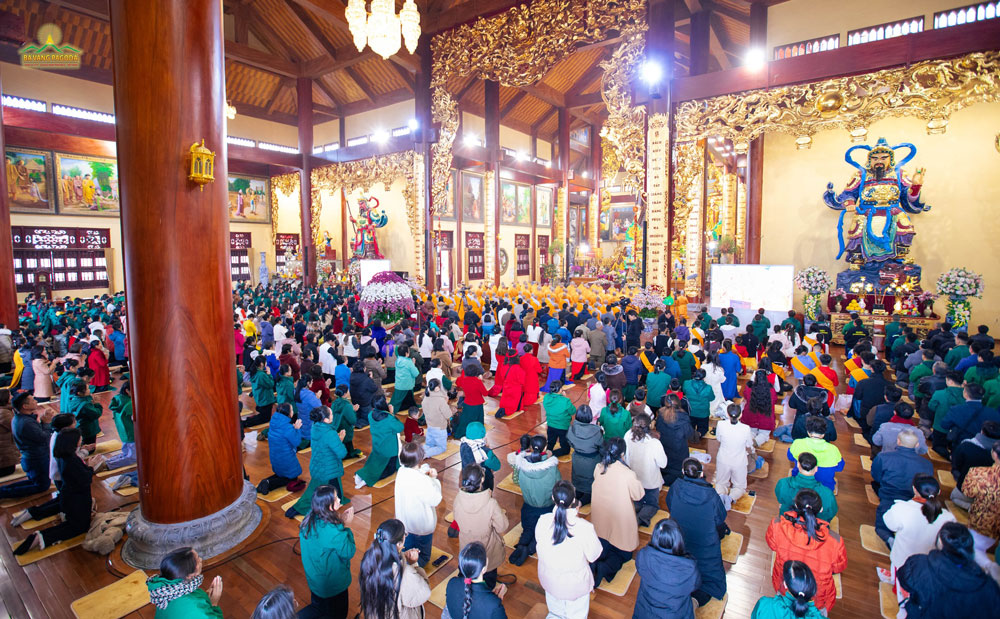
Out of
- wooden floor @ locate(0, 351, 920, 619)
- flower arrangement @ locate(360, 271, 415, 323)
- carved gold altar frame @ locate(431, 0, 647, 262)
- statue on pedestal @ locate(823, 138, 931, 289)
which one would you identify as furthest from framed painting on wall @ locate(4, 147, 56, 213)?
statue on pedestal @ locate(823, 138, 931, 289)

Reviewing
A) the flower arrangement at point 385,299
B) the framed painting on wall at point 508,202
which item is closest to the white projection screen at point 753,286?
the flower arrangement at point 385,299

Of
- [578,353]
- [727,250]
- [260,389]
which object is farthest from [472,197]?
[260,389]

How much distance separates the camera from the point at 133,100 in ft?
12.4

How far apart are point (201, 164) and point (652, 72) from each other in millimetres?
11302

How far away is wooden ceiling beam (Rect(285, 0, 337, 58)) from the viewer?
57.6ft

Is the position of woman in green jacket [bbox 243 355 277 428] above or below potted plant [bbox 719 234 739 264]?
below

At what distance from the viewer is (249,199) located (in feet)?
→ 75.6

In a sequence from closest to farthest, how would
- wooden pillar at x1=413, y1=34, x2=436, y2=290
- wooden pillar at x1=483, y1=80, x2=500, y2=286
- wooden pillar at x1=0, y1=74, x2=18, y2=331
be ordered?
1. wooden pillar at x1=0, y1=74, x2=18, y2=331
2. wooden pillar at x1=413, y1=34, x2=436, y2=290
3. wooden pillar at x1=483, y1=80, x2=500, y2=286

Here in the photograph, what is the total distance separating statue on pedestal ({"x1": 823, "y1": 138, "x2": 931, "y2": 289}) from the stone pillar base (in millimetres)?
13990

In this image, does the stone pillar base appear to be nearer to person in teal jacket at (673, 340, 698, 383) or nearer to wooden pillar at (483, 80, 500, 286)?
person in teal jacket at (673, 340, 698, 383)

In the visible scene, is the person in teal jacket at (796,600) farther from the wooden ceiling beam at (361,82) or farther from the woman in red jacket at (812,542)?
the wooden ceiling beam at (361,82)

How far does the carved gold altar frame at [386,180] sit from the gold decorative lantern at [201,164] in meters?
13.8

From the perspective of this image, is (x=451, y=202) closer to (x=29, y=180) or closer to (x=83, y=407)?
(x=29, y=180)

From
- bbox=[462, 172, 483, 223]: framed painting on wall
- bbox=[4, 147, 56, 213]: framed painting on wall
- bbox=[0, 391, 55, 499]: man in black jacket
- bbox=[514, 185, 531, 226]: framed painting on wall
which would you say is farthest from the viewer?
bbox=[514, 185, 531, 226]: framed painting on wall
